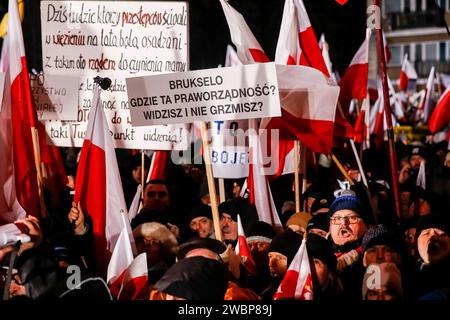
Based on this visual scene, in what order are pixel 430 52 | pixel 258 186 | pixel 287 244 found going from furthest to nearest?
1. pixel 430 52
2. pixel 258 186
3. pixel 287 244

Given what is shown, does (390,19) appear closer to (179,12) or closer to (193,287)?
(179,12)

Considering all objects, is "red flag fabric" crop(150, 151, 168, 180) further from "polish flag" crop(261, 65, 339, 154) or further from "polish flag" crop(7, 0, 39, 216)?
"polish flag" crop(7, 0, 39, 216)

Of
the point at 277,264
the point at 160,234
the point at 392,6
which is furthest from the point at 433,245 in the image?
the point at 392,6

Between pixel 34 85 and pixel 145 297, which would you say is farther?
pixel 34 85

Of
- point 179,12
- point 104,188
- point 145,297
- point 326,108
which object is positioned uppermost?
point 179,12

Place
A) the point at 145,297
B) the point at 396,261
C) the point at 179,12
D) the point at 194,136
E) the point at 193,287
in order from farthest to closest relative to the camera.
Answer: the point at 194,136, the point at 179,12, the point at 396,261, the point at 145,297, the point at 193,287

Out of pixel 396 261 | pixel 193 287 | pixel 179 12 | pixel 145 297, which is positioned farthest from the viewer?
pixel 179 12

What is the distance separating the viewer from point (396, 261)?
5.04 metres

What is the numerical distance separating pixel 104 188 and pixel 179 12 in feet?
5.28

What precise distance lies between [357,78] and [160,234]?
11.3 feet

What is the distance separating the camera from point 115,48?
6895 millimetres

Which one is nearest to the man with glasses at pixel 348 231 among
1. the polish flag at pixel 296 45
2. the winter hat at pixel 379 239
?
the winter hat at pixel 379 239

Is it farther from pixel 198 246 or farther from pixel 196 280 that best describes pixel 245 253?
pixel 196 280
